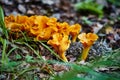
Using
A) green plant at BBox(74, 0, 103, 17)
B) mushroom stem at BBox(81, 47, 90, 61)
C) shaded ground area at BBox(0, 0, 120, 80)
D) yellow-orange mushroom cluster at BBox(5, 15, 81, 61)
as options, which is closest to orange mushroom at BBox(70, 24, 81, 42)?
yellow-orange mushroom cluster at BBox(5, 15, 81, 61)

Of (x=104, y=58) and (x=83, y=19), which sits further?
(x=83, y=19)

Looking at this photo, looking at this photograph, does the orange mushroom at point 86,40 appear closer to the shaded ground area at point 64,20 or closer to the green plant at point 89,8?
the shaded ground area at point 64,20

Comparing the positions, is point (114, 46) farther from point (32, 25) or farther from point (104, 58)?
point (32, 25)

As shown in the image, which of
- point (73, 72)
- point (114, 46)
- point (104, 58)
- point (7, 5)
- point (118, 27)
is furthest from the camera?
point (7, 5)

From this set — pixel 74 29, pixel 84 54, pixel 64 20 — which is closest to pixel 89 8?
pixel 64 20

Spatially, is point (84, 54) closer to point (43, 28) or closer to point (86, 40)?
point (86, 40)

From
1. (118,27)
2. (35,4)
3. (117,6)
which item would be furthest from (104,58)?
(117,6)

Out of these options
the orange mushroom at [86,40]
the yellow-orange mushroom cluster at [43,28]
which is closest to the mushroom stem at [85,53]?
the orange mushroom at [86,40]

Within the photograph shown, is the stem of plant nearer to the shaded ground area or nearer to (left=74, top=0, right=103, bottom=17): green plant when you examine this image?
the shaded ground area
